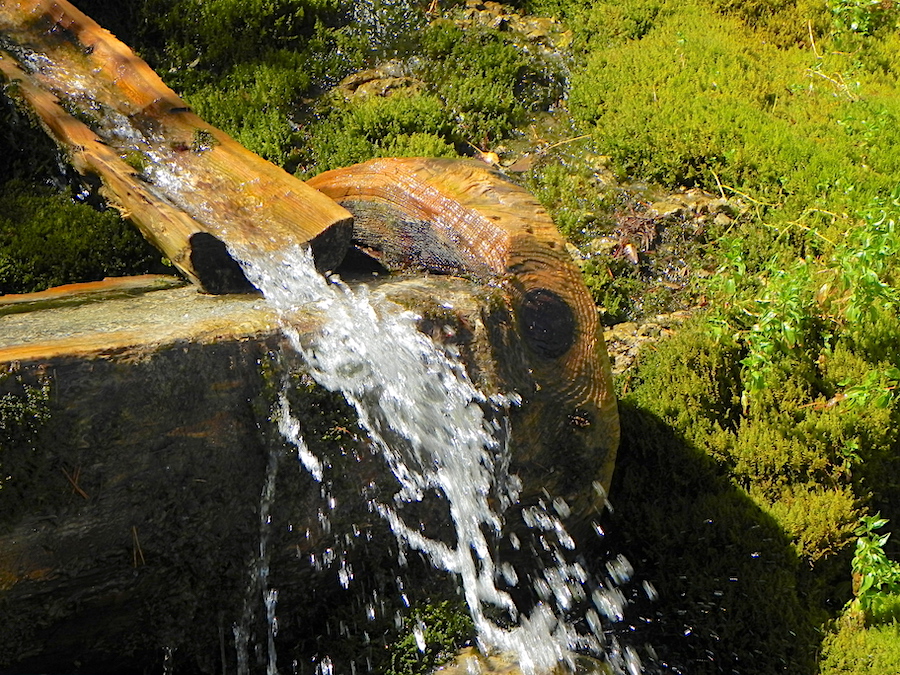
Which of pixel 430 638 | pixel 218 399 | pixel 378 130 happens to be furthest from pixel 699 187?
pixel 218 399

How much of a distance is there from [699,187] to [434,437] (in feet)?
12.0

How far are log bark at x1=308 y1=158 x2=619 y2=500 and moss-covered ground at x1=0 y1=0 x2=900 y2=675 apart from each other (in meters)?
0.93

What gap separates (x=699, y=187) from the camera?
6652 millimetres

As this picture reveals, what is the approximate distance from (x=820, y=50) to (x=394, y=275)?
5.11 meters

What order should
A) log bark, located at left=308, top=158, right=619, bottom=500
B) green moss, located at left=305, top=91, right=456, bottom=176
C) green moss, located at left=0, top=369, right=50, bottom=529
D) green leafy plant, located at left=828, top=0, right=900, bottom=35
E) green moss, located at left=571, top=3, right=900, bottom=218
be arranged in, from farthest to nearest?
green leafy plant, located at left=828, top=0, right=900, bottom=35, green moss, located at left=305, top=91, right=456, bottom=176, green moss, located at left=571, top=3, right=900, bottom=218, log bark, located at left=308, top=158, right=619, bottom=500, green moss, located at left=0, top=369, right=50, bottom=529

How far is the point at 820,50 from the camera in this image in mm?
7812

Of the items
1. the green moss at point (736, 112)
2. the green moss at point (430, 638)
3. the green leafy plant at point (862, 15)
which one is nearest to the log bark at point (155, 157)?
the green moss at point (430, 638)

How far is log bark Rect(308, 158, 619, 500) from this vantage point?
→ 4.06 m

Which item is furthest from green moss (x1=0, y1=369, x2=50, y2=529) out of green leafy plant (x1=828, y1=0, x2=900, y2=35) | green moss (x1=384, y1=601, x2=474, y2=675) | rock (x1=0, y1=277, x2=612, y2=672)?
green leafy plant (x1=828, y1=0, x2=900, y2=35)

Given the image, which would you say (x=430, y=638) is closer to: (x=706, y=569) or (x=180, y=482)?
(x=180, y=482)

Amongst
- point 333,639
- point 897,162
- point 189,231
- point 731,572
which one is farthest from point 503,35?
point 333,639

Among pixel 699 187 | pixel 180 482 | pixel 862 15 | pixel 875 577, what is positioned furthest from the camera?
pixel 862 15

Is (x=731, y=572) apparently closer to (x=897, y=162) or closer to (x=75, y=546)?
(x=75, y=546)

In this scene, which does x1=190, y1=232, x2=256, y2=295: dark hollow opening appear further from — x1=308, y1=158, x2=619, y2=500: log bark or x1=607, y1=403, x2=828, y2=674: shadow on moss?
x1=607, y1=403, x2=828, y2=674: shadow on moss
